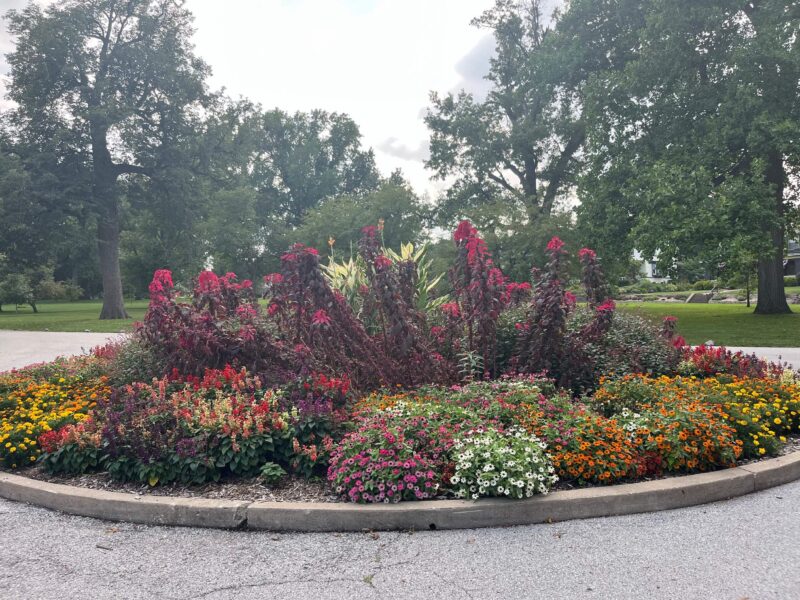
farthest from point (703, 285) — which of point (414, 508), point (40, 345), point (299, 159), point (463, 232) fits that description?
point (414, 508)

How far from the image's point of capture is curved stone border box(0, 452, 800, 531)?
329cm

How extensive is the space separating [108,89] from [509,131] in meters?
18.6

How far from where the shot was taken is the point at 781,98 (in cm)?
1526

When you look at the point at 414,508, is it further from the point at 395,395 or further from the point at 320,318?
the point at 320,318

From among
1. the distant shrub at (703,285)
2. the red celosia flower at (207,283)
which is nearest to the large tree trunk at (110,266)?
the red celosia flower at (207,283)

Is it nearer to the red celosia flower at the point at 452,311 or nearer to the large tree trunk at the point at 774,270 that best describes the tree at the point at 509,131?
the large tree trunk at the point at 774,270

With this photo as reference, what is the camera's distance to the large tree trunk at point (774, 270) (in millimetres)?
17016

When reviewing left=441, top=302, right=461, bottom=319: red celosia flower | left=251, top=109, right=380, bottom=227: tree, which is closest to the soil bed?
left=441, top=302, right=461, bottom=319: red celosia flower

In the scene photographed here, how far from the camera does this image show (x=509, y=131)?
26.3 metres

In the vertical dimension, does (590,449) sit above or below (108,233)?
below

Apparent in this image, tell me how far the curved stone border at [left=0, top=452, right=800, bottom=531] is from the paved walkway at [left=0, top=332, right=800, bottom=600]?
0.07 meters

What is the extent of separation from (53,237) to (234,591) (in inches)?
1075

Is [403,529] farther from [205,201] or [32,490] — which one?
[205,201]

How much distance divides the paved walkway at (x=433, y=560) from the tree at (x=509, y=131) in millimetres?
22011
